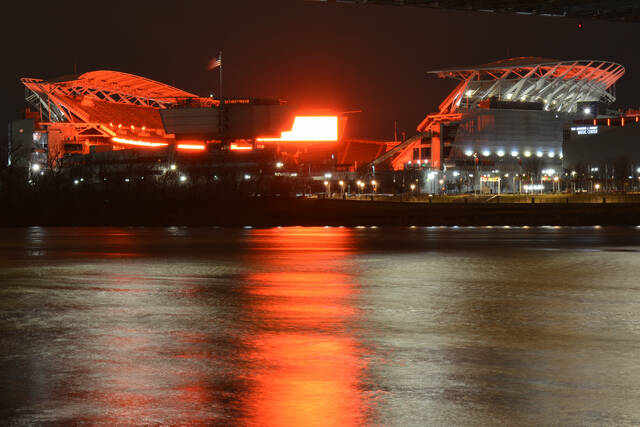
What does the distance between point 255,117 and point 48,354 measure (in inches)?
6617

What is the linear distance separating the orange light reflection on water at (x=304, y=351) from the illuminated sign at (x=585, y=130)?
554 feet

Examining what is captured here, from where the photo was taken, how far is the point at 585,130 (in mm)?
178500

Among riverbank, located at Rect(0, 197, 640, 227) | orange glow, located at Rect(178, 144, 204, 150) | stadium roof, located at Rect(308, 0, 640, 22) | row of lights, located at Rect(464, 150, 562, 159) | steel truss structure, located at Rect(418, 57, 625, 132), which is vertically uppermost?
steel truss structure, located at Rect(418, 57, 625, 132)

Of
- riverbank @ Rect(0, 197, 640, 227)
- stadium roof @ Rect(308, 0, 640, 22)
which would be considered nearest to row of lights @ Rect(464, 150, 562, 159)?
riverbank @ Rect(0, 197, 640, 227)

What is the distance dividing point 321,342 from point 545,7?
52.6ft

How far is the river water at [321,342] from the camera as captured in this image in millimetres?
7855

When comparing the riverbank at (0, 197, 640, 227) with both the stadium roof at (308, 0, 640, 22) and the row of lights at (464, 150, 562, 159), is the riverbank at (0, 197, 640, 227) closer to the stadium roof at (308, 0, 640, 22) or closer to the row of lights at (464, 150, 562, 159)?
the stadium roof at (308, 0, 640, 22)

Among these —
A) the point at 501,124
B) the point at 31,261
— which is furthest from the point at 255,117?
the point at 31,261

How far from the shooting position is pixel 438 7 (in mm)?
23531

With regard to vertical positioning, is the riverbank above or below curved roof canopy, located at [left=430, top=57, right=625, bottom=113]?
below

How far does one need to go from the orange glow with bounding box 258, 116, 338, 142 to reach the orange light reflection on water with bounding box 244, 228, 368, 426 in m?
164

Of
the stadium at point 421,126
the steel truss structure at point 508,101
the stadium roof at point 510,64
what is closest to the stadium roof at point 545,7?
the stadium at point 421,126

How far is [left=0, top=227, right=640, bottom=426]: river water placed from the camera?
7.86 m

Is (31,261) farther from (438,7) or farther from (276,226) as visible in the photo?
(276,226)
